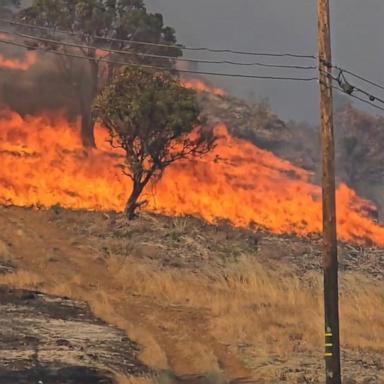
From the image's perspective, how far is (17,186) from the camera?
145 ft

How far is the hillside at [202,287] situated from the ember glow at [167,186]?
3.48m

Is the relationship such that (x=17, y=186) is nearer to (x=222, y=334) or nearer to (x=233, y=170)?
(x=233, y=170)

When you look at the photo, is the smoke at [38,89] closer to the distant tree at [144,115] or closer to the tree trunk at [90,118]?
the tree trunk at [90,118]

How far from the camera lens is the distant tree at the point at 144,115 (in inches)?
1492

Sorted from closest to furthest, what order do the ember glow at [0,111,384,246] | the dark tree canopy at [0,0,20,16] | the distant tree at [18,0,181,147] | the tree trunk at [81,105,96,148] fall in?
the ember glow at [0,111,384,246]
the distant tree at [18,0,181,147]
the tree trunk at [81,105,96,148]
the dark tree canopy at [0,0,20,16]

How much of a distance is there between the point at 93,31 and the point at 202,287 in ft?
98.0

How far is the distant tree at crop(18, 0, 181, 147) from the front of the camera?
51.8 meters

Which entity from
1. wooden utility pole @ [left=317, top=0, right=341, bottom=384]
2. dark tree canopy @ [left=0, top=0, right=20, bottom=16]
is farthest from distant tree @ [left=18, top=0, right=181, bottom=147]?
wooden utility pole @ [left=317, top=0, right=341, bottom=384]

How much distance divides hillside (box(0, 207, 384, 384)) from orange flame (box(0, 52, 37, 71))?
2642 centimetres

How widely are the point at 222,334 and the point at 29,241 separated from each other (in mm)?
16650

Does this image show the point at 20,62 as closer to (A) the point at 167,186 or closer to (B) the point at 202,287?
(A) the point at 167,186

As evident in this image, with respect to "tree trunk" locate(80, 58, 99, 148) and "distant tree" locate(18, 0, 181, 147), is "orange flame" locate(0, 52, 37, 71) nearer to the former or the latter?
"distant tree" locate(18, 0, 181, 147)

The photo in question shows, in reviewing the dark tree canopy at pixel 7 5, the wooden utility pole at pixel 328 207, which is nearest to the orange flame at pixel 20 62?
the dark tree canopy at pixel 7 5

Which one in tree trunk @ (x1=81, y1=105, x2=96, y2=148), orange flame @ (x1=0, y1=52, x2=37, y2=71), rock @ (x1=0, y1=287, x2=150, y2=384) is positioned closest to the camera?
rock @ (x1=0, y1=287, x2=150, y2=384)
